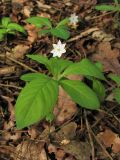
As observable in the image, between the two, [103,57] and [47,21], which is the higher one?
[47,21]

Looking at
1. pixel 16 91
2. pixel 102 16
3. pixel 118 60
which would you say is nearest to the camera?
pixel 16 91

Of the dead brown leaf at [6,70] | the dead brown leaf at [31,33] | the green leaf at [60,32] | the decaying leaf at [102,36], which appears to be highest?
the green leaf at [60,32]

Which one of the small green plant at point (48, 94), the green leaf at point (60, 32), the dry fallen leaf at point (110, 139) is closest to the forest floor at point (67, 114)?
the dry fallen leaf at point (110, 139)

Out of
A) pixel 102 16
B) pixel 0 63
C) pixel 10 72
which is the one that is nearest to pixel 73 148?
pixel 10 72

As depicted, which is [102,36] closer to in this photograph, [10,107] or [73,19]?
[73,19]

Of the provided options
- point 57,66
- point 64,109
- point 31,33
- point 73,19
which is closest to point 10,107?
point 64,109

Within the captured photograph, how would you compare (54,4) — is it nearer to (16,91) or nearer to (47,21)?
(47,21)

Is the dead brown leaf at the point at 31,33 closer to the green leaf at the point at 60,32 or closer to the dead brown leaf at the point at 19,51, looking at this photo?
the dead brown leaf at the point at 19,51

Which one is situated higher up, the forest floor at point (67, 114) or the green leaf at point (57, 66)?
the green leaf at point (57, 66)
